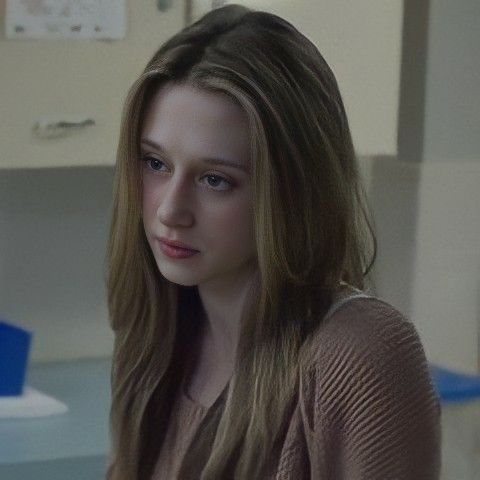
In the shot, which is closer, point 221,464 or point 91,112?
point 221,464

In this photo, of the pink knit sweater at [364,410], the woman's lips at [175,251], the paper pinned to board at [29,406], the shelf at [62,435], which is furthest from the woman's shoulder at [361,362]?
the paper pinned to board at [29,406]

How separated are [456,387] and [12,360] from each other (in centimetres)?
71

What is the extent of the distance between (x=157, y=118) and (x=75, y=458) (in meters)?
0.86

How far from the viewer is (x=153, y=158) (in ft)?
2.85

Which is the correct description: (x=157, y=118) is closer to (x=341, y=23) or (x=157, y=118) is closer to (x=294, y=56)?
(x=294, y=56)

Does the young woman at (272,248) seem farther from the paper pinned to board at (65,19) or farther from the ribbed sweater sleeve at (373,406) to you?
the paper pinned to board at (65,19)

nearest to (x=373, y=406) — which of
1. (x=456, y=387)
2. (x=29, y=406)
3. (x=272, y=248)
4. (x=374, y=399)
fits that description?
(x=374, y=399)

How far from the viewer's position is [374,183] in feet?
7.82

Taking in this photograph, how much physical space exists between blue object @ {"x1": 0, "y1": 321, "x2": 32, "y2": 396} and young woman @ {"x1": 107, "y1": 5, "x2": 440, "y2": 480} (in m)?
0.98

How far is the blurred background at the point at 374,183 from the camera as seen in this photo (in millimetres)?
1908

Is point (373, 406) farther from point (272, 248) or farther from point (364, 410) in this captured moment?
point (272, 248)

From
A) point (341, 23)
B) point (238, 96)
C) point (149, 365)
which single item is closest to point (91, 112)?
point (341, 23)

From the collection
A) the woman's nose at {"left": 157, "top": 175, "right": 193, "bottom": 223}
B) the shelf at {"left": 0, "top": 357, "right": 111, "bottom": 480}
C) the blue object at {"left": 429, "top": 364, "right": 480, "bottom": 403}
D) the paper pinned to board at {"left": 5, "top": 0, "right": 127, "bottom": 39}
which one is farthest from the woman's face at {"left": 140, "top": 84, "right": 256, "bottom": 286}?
the blue object at {"left": 429, "top": 364, "right": 480, "bottom": 403}

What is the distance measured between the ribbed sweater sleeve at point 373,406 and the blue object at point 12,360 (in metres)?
1.08
